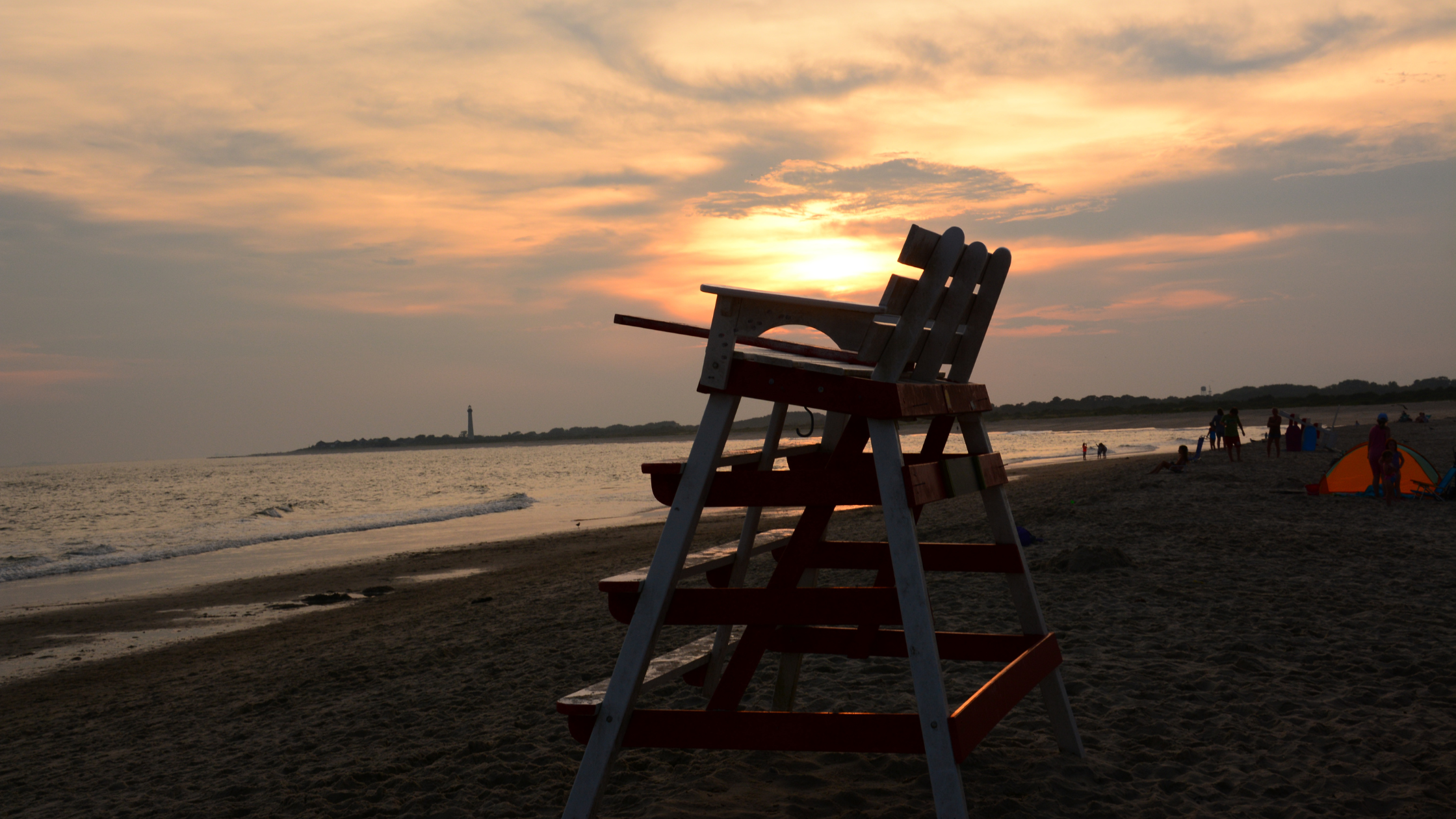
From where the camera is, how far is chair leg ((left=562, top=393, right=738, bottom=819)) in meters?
2.81

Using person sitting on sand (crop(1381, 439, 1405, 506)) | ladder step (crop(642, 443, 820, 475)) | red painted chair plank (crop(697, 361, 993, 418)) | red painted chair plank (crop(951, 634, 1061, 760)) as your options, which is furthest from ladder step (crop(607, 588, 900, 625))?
person sitting on sand (crop(1381, 439, 1405, 506))

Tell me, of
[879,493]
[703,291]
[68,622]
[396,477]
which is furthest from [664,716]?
[396,477]

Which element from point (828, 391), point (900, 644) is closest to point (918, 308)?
point (828, 391)

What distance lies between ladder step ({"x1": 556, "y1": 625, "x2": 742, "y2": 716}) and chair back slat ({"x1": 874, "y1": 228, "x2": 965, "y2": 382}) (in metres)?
1.32

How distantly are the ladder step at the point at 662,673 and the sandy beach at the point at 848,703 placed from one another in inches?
25.4

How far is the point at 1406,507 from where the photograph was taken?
13.4 meters

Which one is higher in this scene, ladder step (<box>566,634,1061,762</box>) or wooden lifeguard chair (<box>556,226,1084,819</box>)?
wooden lifeguard chair (<box>556,226,1084,819</box>)

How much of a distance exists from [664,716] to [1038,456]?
4496 cm

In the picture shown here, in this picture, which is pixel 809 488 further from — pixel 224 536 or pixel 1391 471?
pixel 224 536

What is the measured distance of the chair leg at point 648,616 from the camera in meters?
2.81

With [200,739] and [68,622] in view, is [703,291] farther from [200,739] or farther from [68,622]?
[68,622]

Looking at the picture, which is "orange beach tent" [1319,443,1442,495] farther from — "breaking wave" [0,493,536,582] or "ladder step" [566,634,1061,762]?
"breaking wave" [0,493,536,582]

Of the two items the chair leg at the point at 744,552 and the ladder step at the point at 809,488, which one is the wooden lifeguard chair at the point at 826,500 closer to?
the ladder step at the point at 809,488

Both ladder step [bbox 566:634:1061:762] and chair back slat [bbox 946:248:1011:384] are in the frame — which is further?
chair back slat [bbox 946:248:1011:384]
